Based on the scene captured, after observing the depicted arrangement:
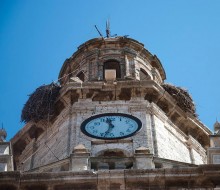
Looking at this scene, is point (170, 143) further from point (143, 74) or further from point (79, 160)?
point (143, 74)

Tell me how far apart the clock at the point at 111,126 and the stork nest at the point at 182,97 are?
2747 mm

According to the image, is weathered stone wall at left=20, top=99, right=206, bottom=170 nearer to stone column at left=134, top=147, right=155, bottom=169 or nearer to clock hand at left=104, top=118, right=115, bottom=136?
clock hand at left=104, top=118, right=115, bottom=136

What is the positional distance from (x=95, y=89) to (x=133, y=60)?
3.34m

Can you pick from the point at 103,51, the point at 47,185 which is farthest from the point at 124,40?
the point at 47,185

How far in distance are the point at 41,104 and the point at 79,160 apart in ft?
19.5

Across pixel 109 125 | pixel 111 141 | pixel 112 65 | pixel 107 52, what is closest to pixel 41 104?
pixel 109 125

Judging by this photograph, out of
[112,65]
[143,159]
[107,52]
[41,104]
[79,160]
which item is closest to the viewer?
[79,160]

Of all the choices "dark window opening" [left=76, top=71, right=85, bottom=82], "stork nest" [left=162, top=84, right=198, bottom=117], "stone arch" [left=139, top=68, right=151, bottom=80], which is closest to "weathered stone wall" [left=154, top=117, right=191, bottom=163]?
"stork nest" [left=162, top=84, right=198, bottom=117]

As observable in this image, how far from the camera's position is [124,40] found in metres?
26.9

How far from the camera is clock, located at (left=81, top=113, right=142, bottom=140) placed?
21.1m

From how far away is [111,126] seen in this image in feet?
70.3

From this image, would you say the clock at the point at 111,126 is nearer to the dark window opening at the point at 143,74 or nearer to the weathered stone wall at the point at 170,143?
the weathered stone wall at the point at 170,143

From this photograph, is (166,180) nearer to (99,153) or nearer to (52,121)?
(99,153)

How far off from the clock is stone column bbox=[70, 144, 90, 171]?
93.5 inches
